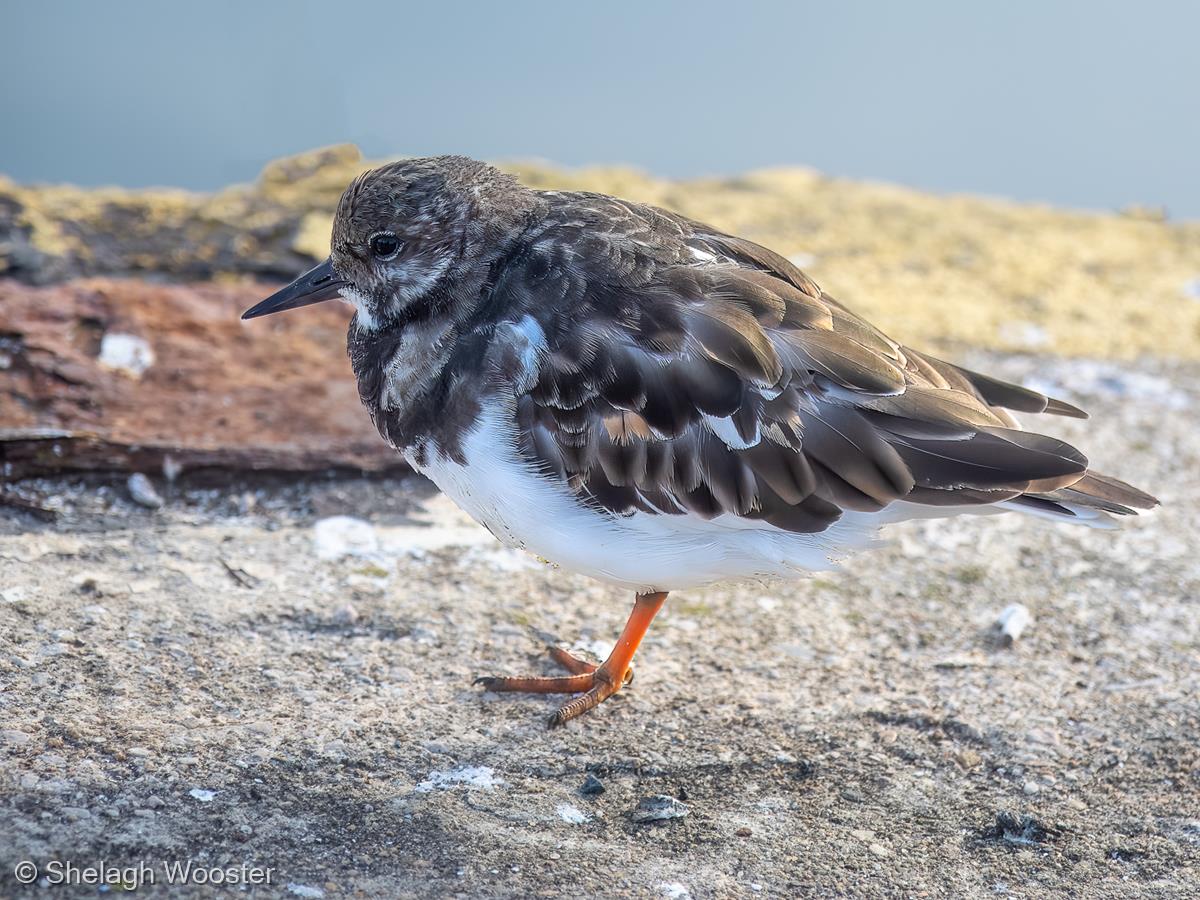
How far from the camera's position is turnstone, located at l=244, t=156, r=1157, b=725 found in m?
3.72

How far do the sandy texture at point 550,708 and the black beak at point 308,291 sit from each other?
94cm

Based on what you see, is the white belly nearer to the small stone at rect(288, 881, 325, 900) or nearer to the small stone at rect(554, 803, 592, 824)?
the small stone at rect(554, 803, 592, 824)

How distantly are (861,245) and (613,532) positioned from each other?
4.71 m

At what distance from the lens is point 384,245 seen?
4.05 m

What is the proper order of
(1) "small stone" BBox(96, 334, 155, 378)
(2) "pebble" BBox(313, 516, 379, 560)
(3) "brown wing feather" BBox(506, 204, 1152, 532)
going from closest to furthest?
(3) "brown wing feather" BBox(506, 204, 1152, 532) < (2) "pebble" BBox(313, 516, 379, 560) < (1) "small stone" BBox(96, 334, 155, 378)

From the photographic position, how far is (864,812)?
3604 mm

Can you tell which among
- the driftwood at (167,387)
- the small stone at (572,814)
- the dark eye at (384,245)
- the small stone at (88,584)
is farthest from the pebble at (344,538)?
the small stone at (572,814)

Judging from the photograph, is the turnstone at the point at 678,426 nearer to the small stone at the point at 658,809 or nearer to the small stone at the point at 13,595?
the small stone at the point at 658,809

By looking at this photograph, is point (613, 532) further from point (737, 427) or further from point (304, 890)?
point (304, 890)

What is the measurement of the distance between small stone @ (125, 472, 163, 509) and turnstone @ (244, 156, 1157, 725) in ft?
4.58

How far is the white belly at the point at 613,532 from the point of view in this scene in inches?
147

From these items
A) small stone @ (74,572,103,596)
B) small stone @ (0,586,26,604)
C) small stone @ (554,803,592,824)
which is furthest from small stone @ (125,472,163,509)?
small stone @ (554,803,592,824)

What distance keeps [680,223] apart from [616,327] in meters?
0.72

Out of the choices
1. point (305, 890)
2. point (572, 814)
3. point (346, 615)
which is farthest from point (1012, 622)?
point (305, 890)
